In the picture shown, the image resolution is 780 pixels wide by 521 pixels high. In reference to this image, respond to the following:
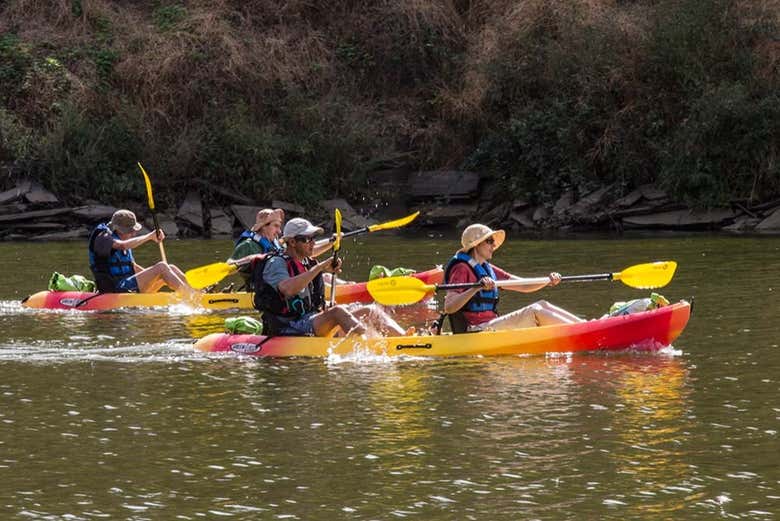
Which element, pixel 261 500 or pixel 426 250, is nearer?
pixel 261 500

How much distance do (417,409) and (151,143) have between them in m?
19.8

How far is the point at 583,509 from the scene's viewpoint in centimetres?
675

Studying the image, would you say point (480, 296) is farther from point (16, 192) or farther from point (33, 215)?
point (16, 192)

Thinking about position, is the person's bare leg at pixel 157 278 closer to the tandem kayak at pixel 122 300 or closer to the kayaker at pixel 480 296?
the tandem kayak at pixel 122 300

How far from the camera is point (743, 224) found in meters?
24.9

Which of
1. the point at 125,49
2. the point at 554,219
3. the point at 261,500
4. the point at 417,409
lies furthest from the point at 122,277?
the point at 125,49

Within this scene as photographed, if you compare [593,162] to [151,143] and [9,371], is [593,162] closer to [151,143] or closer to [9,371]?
[151,143]

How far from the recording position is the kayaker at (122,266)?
15.4m

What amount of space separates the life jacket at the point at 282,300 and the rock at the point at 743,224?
48.1 feet

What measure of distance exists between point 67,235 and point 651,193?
1060 cm

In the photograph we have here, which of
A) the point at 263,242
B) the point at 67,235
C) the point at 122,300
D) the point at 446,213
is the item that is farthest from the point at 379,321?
the point at 446,213

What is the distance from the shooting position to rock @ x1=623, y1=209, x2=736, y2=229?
25.1m

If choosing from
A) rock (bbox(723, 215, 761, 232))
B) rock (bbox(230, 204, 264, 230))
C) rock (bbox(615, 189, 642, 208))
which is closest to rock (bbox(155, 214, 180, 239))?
rock (bbox(230, 204, 264, 230))

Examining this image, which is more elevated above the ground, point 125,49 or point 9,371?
point 125,49
